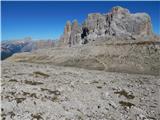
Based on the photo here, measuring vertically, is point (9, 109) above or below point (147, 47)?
below

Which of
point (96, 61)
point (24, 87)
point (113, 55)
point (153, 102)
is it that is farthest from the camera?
point (113, 55)

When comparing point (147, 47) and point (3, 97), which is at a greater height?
point (147, 47)

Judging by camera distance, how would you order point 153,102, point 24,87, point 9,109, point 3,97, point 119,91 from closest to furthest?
point 9,109 < point 3,97 < point 153,102 < point 24,87 < point 119,91

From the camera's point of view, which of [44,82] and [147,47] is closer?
[44,82]

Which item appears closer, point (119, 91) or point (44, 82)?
point (119, 91)

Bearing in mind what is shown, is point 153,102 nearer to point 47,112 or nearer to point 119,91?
point 119,91

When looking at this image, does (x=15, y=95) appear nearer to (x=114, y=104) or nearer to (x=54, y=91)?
(x=54, y=91)

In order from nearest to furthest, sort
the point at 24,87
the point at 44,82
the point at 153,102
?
the point at 153,102 → the point at 24,87 → the point at 44,82

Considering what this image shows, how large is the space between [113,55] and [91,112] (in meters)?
86.8

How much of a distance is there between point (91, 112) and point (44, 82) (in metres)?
19.1

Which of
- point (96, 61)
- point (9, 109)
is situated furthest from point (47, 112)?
point (96, 61)

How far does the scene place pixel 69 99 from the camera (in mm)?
37594

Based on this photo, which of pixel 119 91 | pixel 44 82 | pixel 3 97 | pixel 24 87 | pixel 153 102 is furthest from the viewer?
pixel 44 82

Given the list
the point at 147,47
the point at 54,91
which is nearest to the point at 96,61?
the point at 147,47
